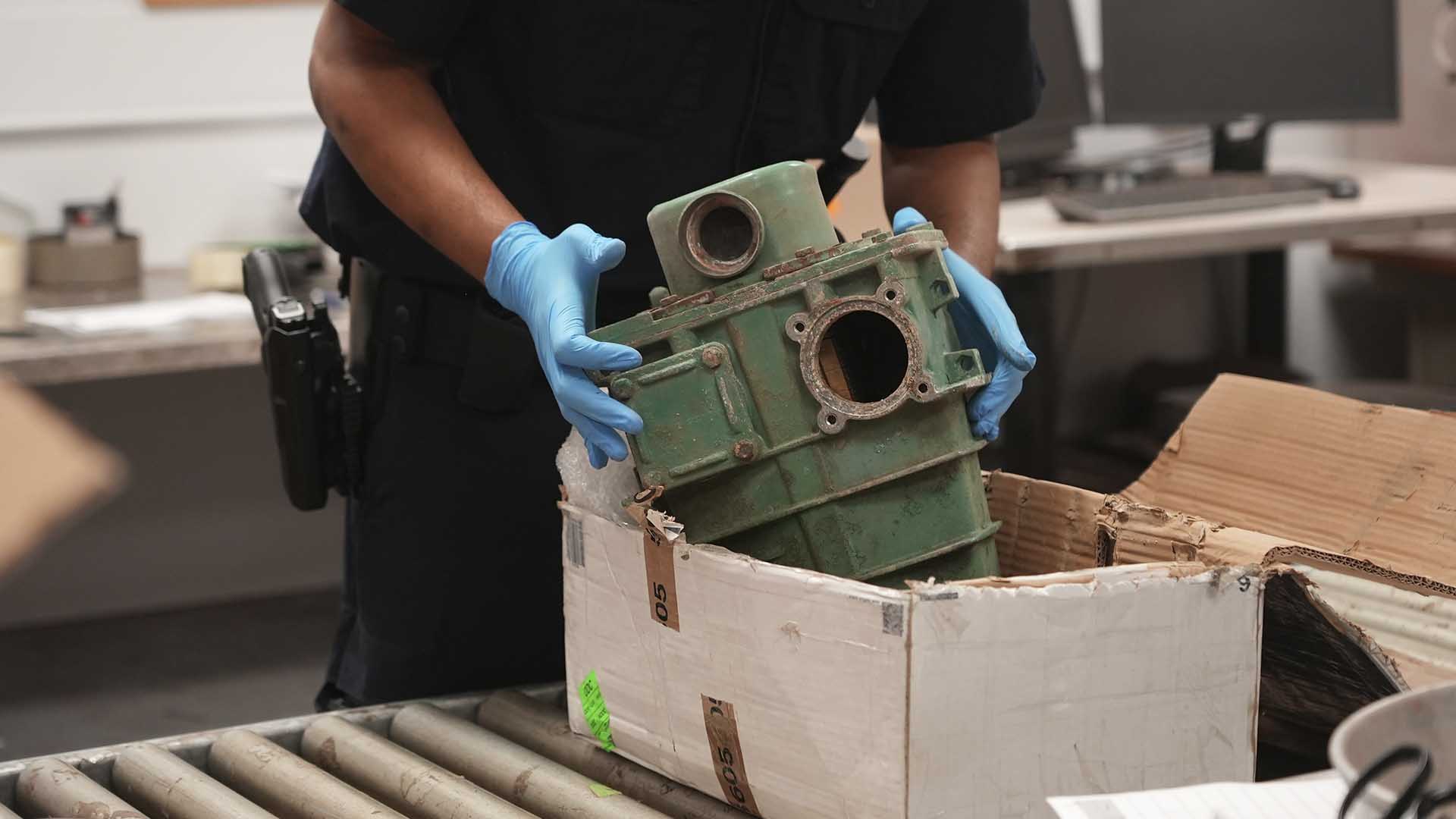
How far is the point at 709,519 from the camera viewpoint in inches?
37.9

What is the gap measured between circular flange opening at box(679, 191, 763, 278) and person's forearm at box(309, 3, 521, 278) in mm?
231

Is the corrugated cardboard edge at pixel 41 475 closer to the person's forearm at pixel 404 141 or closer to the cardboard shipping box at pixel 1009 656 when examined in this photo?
the person's forearm at pixel 404 141

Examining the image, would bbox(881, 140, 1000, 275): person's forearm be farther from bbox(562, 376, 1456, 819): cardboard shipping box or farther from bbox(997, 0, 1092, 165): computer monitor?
bbox(997, 0, 1092, 165): computer monitor

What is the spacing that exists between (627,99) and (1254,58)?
251 centimetres

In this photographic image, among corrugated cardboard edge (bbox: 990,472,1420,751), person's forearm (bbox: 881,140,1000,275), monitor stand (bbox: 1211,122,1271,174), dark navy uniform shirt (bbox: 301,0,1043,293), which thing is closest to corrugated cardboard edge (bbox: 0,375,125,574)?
dark navy uniform shirt (bbox: 301,0,1043,293)

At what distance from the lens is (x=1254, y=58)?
11.0 ft

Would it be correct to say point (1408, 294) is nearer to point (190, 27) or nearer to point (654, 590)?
point (190, 27)

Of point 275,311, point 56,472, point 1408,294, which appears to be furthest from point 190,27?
point 1408,294

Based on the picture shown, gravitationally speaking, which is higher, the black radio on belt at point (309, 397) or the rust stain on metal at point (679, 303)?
the rust stain on metal at point (679, 303)

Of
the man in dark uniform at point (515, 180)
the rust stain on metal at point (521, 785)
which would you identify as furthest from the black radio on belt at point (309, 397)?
the rust stain on metal at point (521, 785)

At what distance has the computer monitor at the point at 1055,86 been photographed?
3.40 metres

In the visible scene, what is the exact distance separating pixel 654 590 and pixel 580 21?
519mm

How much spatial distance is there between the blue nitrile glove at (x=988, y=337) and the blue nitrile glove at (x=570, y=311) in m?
0.23

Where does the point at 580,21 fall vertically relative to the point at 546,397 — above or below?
Result: above
